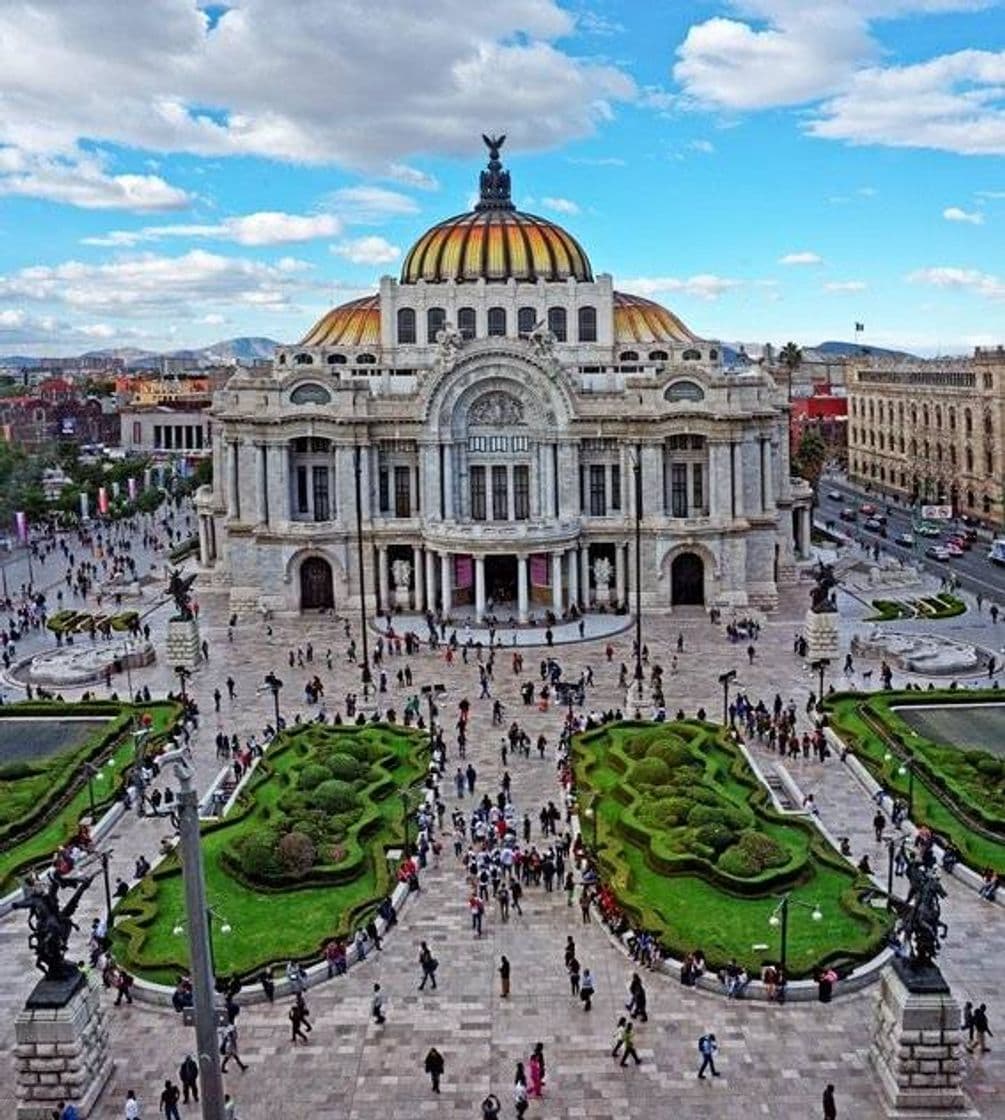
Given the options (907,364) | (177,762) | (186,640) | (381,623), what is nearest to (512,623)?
(381,623)

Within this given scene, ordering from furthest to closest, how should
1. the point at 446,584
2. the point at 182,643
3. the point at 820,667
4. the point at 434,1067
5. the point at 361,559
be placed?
the point at 446,584, the point at 361,559, the point at 182,643, the point at 820,667, the point at 434,1067

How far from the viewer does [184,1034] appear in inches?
1190

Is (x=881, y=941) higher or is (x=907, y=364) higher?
(x=907, y=364)

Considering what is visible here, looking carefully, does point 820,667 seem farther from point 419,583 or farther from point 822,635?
point 419,583

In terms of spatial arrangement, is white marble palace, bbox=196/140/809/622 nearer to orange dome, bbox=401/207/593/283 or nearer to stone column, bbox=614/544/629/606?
stone column, bbox=614/544/629/606

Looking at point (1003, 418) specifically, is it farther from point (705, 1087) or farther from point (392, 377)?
point (705, 1087)

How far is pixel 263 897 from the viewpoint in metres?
37.0

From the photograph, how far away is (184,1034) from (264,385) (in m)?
55.0

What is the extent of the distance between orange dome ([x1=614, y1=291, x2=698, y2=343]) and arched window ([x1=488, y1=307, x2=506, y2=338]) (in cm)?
807

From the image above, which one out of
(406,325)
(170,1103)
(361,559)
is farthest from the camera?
(406,325)

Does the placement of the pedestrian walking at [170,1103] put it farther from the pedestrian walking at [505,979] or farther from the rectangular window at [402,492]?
the rectangular window at [402,492]

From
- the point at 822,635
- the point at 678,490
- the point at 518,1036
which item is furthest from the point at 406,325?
the point at 518,1036

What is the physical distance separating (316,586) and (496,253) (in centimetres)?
2726

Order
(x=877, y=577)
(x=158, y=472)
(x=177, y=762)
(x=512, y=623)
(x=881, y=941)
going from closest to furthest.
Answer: (x=177, y=762) → (x=881, y=941) → (x=512, y=623) → (x=877, y=577) → (x=158, y=472)
